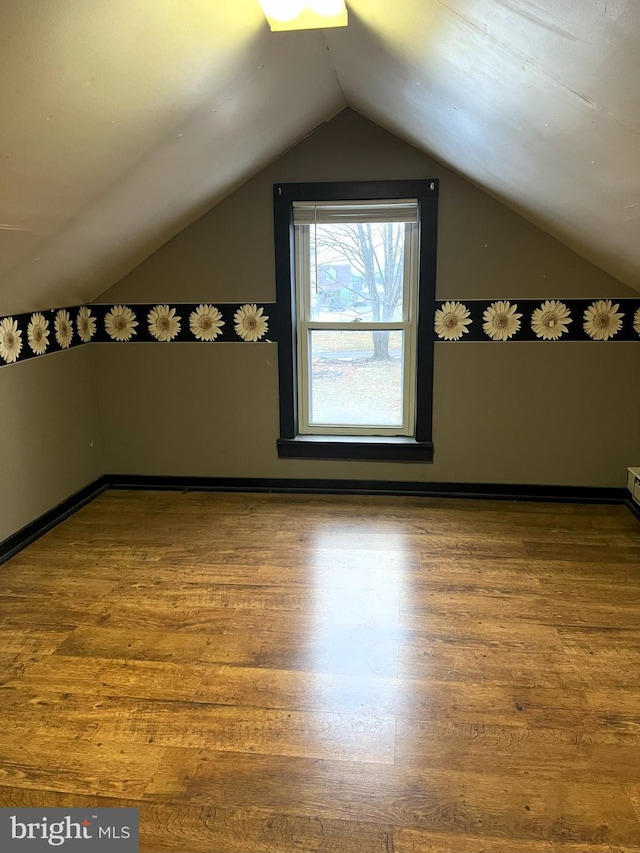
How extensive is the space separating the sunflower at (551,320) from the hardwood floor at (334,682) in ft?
3.26

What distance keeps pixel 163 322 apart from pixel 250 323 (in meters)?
0.51

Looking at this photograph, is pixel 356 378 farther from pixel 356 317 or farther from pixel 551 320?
pixel 551 320

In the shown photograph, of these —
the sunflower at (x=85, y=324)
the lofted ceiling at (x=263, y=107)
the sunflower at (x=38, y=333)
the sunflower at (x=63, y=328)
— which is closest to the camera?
the lofted ceiling at (x=263, y=107)

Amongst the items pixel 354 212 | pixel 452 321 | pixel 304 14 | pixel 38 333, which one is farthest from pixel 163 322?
pixel 304 14

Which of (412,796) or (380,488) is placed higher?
(380,488)

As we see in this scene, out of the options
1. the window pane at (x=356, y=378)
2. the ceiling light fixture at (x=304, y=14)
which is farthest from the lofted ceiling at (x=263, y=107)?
the window pane at (x=356, y=378)

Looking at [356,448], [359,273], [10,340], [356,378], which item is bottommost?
[356,448]

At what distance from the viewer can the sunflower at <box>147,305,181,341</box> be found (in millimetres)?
3785

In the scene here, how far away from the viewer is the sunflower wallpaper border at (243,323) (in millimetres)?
3414

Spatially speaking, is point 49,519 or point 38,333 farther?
point 49,519

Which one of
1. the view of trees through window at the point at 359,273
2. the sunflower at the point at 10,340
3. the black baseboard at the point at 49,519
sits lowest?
the black baseboard at the point at 49,519

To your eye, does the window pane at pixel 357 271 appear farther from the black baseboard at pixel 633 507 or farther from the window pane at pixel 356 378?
the black baseboard at pixel 633 507

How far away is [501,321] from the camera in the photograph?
3.56 metres

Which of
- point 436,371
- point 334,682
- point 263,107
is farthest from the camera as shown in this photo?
point 436,371
